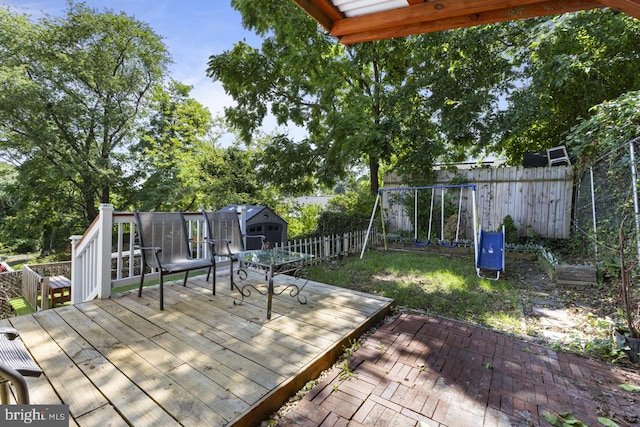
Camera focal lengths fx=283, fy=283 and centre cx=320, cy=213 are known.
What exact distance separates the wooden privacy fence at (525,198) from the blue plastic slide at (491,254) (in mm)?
2324

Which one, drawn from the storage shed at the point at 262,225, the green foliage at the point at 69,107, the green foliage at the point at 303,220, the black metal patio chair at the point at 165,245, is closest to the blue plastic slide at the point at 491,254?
the storage shed at the point at 262,225

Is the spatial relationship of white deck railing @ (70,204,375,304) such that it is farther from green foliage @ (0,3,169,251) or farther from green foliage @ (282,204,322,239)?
green foliage @ (0,3,169,251)

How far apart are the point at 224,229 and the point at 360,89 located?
6594mm

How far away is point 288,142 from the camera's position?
9094 millimetres

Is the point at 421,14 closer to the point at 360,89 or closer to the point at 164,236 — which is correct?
the point at 164,236

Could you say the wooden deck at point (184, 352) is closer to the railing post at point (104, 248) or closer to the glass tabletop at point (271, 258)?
the railing post at point (104, 248)

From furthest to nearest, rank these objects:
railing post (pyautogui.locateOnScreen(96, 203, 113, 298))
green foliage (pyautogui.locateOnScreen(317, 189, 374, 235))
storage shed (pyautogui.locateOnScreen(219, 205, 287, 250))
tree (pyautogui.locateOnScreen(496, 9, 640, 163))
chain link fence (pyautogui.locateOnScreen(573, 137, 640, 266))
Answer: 1. green foliage (pyautogui.locateOnScreen(317, 189, 374, 235))
2. tree (pyautogui.locateOnScreen(496, 9, 640, 163))
3. storage shed (pyautogui.locateOnScreen(219, 205, 287, 250))
4. railing post (pyautogui.locateOnScreen(96, 203, 113, 298))
5. chain link fence (pyautogui.locateOnScreen(573, 137, 640, 266))

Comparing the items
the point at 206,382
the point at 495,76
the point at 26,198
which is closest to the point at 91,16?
the point at 26,198

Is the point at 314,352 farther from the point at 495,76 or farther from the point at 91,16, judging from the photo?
the point at 91,16

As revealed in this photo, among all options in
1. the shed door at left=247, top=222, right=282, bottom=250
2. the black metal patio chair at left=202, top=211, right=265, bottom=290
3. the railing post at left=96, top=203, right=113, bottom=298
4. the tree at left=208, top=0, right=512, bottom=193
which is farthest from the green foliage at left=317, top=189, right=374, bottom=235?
the railing post at left=96, top=203, right=113, bottom=298

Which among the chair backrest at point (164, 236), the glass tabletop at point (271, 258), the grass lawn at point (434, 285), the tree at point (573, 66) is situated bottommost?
the grass lawn at point (434, 285)

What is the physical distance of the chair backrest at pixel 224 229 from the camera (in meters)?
3.66

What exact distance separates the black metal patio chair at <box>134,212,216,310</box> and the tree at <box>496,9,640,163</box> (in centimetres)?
690

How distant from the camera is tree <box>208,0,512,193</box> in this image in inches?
265
